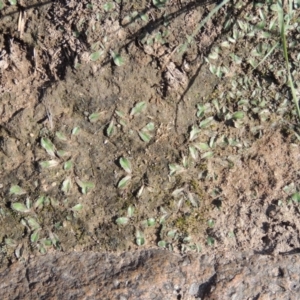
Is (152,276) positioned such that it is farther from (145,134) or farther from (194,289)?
(145,134)

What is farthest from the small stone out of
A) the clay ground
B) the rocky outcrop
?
the clay ground

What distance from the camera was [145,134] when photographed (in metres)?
2.65

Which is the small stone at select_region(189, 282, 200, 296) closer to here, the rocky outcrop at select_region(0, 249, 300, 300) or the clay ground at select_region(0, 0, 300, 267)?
the rocky outcrop at select_region(0, 249, 300, 300)

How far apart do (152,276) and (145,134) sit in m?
0.74

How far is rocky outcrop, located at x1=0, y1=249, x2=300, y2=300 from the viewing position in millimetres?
2451

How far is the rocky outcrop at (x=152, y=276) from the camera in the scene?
245cm

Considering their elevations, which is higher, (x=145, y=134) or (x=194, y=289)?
(x=145, y=134)

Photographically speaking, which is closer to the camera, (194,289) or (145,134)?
(194,289)

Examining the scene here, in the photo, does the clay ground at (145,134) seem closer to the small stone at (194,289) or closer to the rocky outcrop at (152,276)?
the rocky outcrop at (152,276)

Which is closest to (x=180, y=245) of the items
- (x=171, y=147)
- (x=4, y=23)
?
(x=171, y=147)

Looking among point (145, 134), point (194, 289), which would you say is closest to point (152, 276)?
Result: point (194, 289)

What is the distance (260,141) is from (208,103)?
0.35 metres

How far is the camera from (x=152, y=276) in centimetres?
249

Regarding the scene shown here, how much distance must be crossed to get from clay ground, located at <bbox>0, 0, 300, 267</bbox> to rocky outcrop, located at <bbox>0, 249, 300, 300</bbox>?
60 millimetres
